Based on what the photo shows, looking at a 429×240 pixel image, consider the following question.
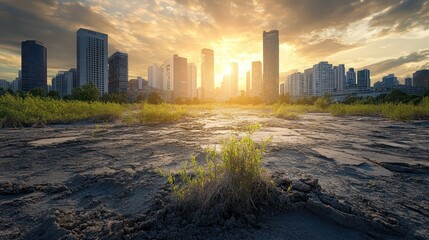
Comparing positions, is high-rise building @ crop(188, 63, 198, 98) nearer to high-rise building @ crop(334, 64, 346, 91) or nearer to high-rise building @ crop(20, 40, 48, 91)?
high-rise building @ crop(334, 64, 346, 91)

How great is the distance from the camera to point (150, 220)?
1.38 metres

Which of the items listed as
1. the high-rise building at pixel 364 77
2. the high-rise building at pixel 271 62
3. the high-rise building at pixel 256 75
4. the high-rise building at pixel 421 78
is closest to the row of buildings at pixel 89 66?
the high-rise building at pixel 271 62

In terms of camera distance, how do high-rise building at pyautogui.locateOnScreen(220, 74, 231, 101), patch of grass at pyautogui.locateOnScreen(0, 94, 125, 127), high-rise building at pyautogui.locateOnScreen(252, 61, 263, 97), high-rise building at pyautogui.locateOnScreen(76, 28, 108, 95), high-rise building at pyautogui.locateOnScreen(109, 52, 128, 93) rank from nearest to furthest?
1. patch of grass at pyautogui.locateOnScreen(0, 94, 125, 127)
2. high-rise building at pyautogui.locateOnScreen(76, 28, 108, 95)
3. high-rise building at pyautogui.locateOnScreen(109, 52, 128, 93)
4. high-rise building at pyautogui.locateOnScreen(252, 61, 263, 97)
5. high-rise building at pyautogui.locateOnScreen(220, 74, 231, 101)

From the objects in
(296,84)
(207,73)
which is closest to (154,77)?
(207,73)

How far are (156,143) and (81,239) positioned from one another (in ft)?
9.15

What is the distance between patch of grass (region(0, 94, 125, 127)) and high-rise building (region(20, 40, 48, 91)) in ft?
362

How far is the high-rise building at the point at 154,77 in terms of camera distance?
342ft

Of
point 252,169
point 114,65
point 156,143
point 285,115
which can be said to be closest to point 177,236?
point 252,169

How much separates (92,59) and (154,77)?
29.4 meters

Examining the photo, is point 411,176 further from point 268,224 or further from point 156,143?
point 156,143

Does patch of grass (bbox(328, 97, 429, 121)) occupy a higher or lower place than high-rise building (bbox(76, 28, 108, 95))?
lower

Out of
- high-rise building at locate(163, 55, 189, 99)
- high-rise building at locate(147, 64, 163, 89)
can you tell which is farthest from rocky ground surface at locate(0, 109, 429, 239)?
high-rise building at locate(147, 64, 163, 89)

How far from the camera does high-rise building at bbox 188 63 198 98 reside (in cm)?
10751

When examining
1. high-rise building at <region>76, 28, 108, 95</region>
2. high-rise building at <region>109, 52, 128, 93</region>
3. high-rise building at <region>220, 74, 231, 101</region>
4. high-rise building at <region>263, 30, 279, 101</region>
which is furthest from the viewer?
high-rise building at <region>220, 74, 231, 101</region>
